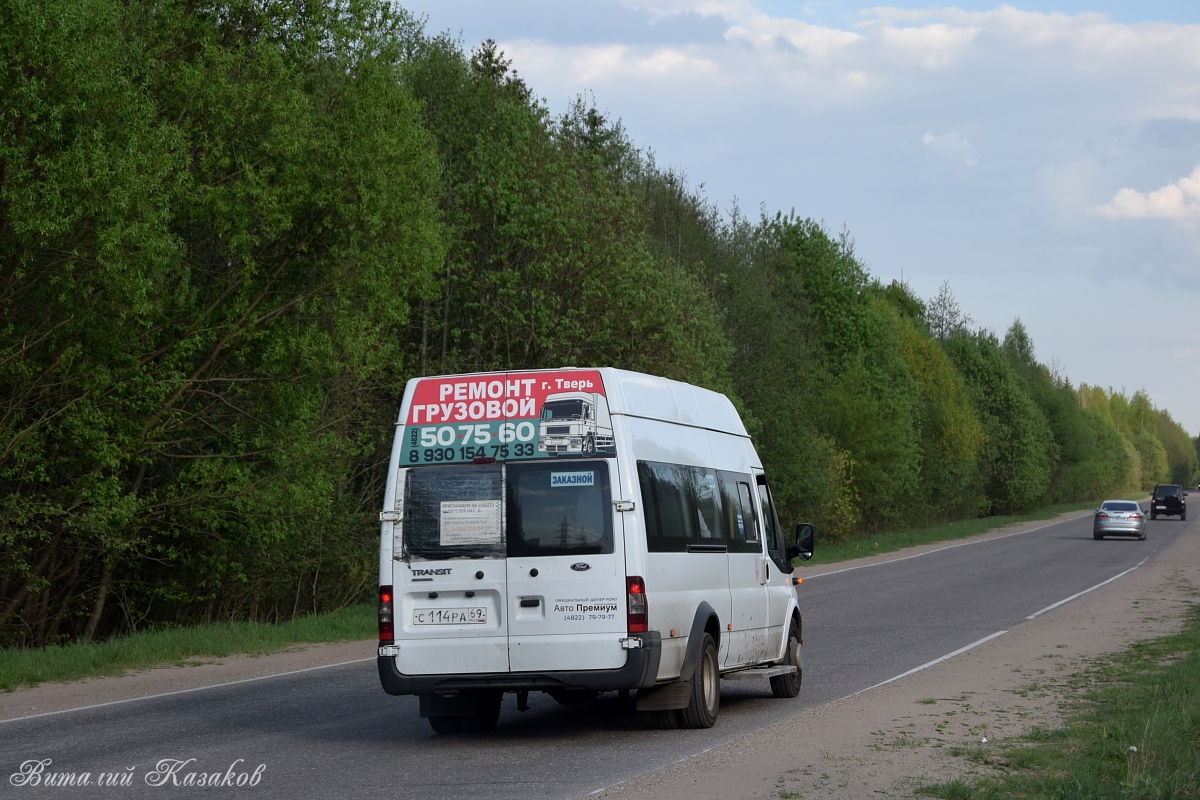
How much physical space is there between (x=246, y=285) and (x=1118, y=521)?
138ft

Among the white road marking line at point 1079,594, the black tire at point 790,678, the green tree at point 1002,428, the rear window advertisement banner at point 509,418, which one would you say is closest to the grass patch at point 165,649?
the rear window advertisement banner at point 509,418

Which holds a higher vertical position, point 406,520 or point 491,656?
point 406,520

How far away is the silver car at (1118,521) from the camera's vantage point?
53875 millimetres

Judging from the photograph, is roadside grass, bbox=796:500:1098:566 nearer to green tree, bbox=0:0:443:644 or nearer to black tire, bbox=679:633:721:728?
green tree, bbox=0:0:443:644

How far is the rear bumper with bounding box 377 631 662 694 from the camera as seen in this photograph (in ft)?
32.4

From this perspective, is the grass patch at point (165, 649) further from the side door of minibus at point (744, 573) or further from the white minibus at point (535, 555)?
the side door of minibus at point (744, 573)

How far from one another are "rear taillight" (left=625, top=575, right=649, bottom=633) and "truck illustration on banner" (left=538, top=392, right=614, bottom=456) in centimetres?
100

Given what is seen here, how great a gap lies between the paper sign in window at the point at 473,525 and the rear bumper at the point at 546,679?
0.97 metres

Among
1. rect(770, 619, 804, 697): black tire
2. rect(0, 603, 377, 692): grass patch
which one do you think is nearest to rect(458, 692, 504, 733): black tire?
rect(770, 619, 804, 697): black tire

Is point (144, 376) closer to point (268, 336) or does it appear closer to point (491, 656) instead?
point (268, 336)

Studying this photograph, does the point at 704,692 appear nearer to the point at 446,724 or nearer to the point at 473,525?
the point at 446,724

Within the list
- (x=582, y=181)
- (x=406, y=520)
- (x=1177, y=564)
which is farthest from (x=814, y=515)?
(x=406, y=520)

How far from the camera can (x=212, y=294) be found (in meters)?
22.2

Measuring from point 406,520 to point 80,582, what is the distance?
49.9 ft
